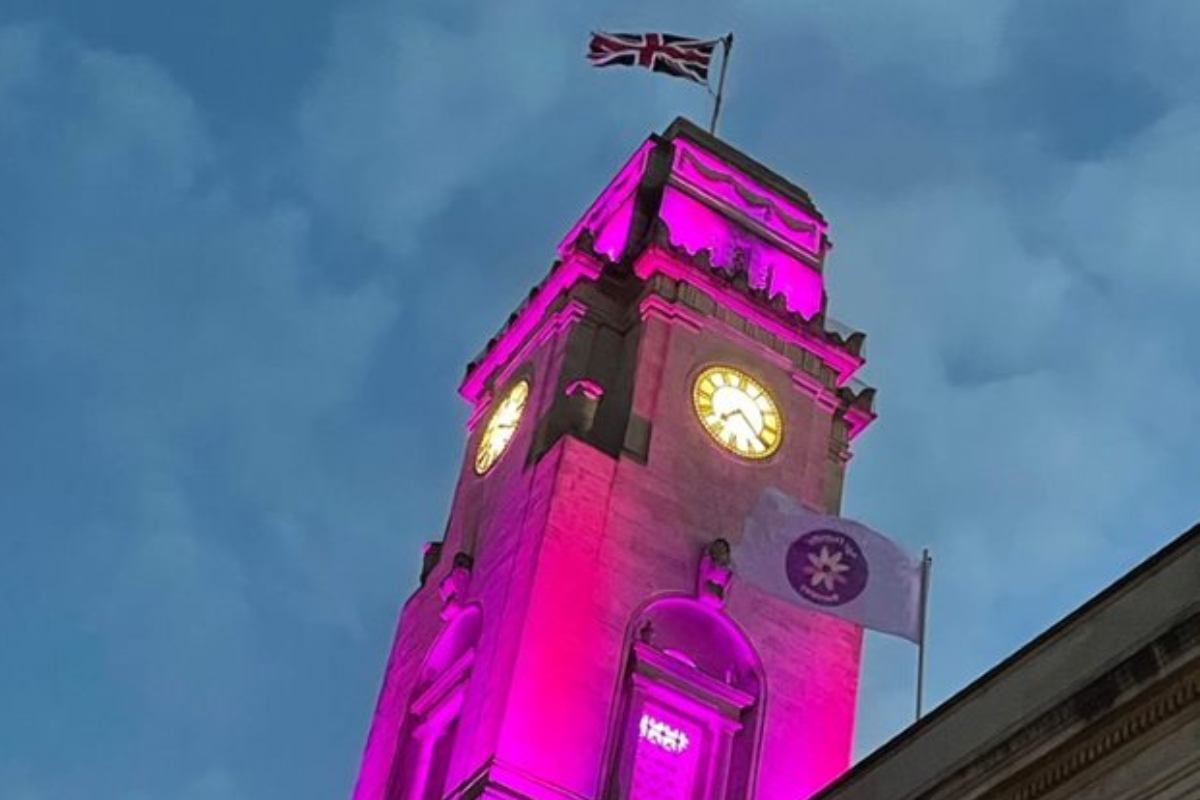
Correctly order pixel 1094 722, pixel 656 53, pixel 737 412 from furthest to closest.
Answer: pixel 656 53 < pixel 737 412 < pixel 1094 722

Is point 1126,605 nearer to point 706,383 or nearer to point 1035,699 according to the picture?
point 1035,699

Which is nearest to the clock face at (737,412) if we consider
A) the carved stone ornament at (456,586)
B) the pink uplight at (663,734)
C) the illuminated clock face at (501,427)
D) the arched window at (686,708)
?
the illuminated clock face at (501,427)

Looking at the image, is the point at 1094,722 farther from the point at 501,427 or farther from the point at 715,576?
the point at 501,427

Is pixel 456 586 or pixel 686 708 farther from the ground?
pixel 456 586

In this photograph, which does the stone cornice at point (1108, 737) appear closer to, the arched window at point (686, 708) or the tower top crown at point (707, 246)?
the arched window at point (686, 708)

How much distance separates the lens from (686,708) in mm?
48656

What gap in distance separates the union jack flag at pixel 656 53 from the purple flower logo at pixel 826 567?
754 inches

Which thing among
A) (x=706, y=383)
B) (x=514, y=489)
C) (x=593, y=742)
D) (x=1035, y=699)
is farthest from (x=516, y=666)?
(x=1035, y=699)

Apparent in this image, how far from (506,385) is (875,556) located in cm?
1477

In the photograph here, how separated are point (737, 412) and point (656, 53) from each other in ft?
41.0

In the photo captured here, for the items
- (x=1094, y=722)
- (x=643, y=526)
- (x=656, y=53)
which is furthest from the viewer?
(x=656, y=53)

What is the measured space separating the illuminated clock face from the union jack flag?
10.5 metres

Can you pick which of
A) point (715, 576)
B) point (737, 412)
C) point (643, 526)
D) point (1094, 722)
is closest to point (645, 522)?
point (643, 526)

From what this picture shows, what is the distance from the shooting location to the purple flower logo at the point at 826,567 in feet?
149
